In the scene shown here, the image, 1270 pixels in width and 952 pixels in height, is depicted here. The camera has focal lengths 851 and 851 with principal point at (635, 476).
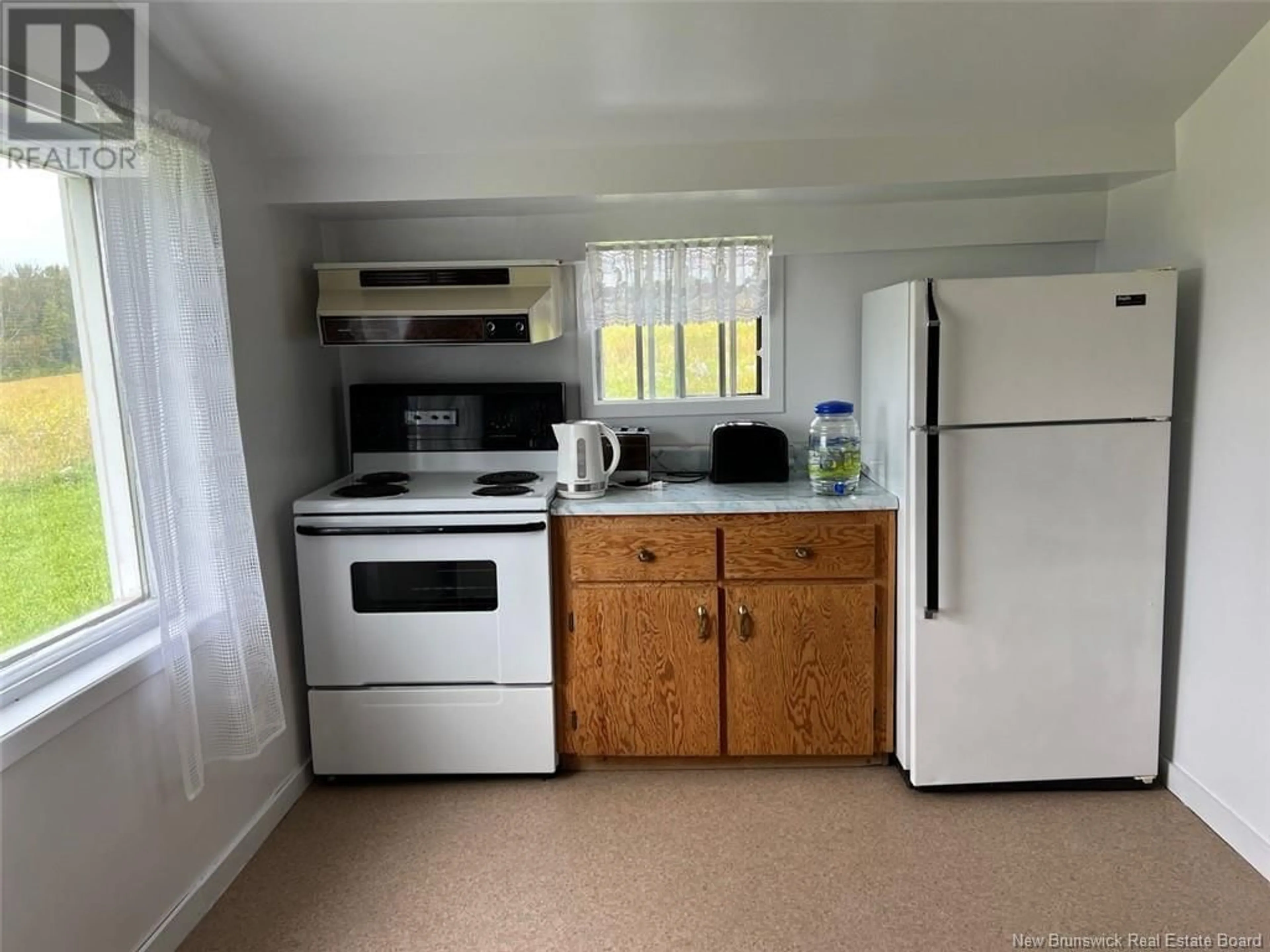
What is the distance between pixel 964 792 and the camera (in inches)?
101

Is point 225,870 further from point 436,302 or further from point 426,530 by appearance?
point 436,302

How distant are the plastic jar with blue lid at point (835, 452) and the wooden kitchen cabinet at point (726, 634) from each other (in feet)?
0.50

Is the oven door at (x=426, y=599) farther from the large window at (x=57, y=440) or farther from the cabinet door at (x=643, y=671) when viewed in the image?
the large window at (x=57, y=440)

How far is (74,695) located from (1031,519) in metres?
2.37

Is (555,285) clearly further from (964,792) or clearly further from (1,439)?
(964,792)

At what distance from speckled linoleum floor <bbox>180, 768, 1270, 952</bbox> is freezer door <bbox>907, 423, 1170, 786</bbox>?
18 centimetres

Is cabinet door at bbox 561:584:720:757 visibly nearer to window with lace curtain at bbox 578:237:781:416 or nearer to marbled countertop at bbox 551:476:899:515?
marbled countertop at bbox 551:476:899:515

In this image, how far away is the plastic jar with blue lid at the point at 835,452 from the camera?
2695 millimetres

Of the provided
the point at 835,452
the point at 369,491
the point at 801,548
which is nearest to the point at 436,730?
the point at 369,491

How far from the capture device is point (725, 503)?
2.58 meters

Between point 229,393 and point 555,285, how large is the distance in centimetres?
112

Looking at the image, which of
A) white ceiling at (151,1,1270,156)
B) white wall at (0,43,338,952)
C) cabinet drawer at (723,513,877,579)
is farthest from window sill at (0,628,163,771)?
cabinet drawer at (723,513,877,579)

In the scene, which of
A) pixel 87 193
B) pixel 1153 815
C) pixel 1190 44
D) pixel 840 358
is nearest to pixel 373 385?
pixel 87 193
